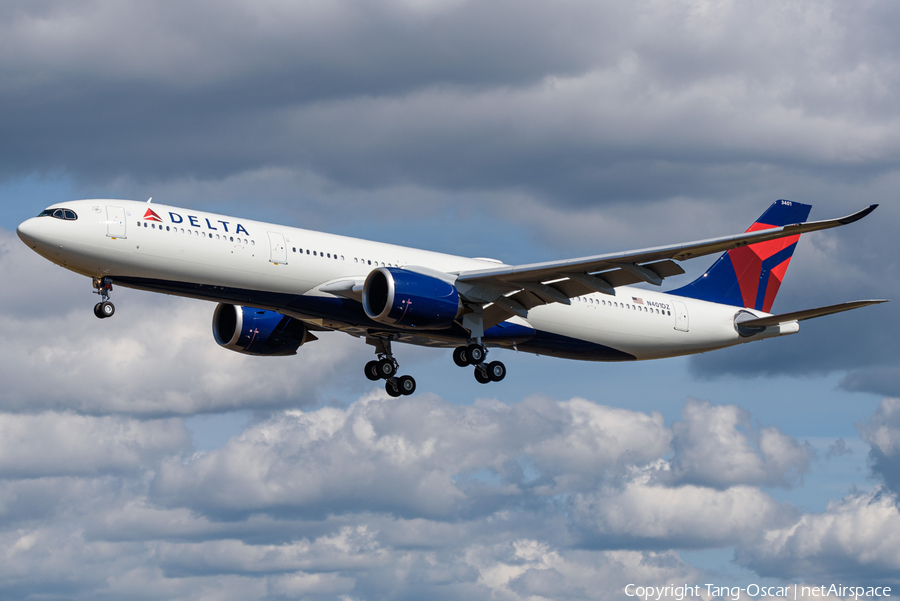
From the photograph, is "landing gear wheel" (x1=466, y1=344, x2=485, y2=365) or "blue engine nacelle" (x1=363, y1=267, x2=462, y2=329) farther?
"landing gear wheel" (x1=466, y1=344, x2=485, y2=365)

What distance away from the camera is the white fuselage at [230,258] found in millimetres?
38656

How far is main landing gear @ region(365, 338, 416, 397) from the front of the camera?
168 feet

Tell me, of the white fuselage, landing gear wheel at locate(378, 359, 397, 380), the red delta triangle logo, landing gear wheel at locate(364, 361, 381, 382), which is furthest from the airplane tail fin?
the red delta triangle logo

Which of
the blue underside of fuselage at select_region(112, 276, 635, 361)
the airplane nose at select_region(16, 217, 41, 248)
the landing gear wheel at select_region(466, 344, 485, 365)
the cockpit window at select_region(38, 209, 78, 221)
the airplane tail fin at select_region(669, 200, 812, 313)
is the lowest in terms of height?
the landing gear wheel at select_region(466, 344, 485, 365)

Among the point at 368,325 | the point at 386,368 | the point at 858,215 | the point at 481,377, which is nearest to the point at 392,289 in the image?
the point at 368,325

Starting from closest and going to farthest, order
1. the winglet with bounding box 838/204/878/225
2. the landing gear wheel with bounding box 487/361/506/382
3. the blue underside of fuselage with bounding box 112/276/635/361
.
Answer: the winglet with bounding box 838/204/878/225 < the blue underside of fuselage with bounding box 112/276/635/361 < the landing gear wheel with bounding box 487/361/506/382

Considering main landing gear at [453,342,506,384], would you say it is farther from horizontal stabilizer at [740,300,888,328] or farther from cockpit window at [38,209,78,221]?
cockpit window at [38,209,78,221]

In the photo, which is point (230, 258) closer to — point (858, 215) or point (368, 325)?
point (368, 325)

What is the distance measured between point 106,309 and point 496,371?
1703 cm

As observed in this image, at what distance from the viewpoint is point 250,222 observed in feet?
138

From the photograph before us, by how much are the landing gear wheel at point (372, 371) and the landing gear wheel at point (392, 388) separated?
2.01 ft

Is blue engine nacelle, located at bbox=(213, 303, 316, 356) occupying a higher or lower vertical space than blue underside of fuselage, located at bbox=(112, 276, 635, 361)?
higher

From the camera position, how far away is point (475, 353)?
46.4 metres

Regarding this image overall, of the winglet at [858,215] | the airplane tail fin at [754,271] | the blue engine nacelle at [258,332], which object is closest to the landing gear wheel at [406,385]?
the blue engine nacelle at [258,332]
